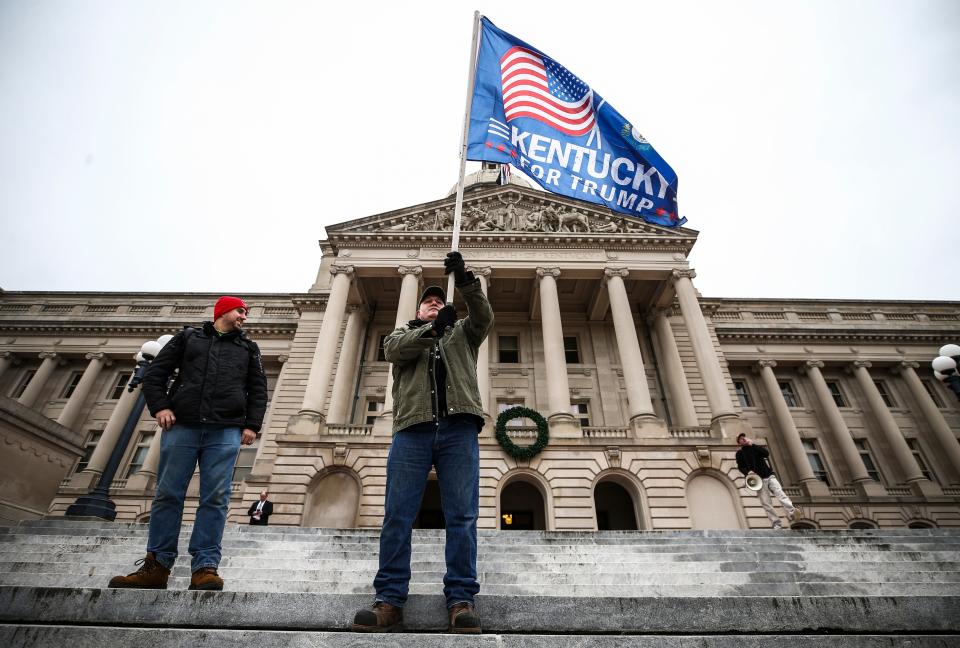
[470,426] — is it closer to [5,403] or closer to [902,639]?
[902,639]

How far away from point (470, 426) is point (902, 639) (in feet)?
9.96

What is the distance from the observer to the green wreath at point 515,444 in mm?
18609

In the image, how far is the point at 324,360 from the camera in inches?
821

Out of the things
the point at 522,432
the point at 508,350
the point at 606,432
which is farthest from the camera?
the point at 508,350

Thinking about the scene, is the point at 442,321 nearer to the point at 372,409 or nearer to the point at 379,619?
the point at 379,619

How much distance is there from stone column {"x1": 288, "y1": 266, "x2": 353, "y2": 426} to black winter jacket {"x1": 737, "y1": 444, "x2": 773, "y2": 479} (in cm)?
1512

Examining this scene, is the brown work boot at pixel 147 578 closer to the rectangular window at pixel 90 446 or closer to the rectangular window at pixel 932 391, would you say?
the rectangular window at pixel 90 446

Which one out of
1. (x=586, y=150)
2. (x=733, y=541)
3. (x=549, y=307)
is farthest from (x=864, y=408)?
(x=586, y=150)

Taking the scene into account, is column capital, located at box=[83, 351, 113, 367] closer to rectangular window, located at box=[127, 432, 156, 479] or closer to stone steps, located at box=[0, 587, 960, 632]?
rectangular window, located at box=[127, 432, 156, 479]

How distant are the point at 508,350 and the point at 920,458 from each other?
84.6ft

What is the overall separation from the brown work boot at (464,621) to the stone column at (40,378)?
3602 cm

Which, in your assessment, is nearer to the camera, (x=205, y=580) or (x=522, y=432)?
(x=205, y=580)

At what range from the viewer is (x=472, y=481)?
12.0 ft

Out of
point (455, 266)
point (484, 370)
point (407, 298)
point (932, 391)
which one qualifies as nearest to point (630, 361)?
point (484, 370)
